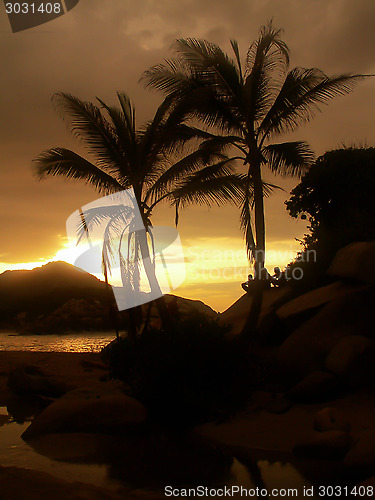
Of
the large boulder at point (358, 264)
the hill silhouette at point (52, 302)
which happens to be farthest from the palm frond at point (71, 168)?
the hill silhouette at point (52, 302)

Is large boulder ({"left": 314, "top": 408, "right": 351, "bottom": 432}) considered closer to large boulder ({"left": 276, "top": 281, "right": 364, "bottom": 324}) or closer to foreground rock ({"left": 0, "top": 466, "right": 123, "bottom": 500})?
large boulder ({"left": 276, "top": 281, "right": 364, "bottom": 324})

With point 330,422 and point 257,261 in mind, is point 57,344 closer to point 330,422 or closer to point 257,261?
point 257,261

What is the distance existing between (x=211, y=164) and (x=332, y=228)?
4.09m

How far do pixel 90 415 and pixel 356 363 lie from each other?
4.92 meters

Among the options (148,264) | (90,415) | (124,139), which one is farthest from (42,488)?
(124,139)

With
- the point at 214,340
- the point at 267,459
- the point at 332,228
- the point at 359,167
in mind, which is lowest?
the point at 267,459

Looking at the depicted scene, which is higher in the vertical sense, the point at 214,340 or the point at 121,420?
the point at 214,340

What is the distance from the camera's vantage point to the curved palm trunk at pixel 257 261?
1130 centimetres

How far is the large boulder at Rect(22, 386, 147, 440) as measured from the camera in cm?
766

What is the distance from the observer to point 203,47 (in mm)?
12453

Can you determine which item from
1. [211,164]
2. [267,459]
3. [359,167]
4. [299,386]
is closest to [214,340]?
[299,386]

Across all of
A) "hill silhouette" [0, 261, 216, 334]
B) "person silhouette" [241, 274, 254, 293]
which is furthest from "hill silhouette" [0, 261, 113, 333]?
"person silhouette" [241, 274, 254, 293]

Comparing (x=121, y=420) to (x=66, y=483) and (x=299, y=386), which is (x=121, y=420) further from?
(x=299, y=386)

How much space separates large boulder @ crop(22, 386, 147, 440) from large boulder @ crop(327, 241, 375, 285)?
5.44 metres
